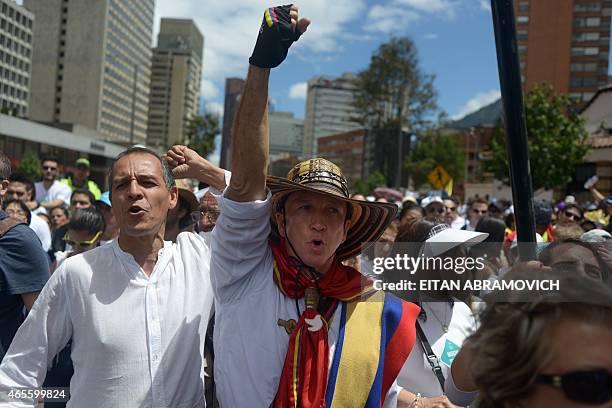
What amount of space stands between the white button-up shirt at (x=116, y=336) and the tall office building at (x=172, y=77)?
18663 centimetres

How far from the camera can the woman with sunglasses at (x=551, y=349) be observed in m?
1.24

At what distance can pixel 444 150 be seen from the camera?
218 ft

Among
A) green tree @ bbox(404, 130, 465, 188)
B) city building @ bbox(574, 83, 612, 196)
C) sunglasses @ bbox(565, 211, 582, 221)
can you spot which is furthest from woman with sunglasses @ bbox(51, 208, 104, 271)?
green tree @ bbox(404, 130, 465, 188)

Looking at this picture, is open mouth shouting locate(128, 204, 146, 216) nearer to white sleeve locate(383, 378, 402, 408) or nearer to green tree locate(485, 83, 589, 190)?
white sleeve locate(383, 378, 402, 408)

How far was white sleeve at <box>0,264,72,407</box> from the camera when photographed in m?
2.24

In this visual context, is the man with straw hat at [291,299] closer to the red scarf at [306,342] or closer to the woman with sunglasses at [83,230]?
the red scarf at [306,342]

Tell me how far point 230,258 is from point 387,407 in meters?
0.79

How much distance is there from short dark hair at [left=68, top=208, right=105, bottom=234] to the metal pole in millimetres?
3861

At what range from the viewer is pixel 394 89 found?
1591 inches

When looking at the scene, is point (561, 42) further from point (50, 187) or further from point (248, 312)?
point (248, 312)

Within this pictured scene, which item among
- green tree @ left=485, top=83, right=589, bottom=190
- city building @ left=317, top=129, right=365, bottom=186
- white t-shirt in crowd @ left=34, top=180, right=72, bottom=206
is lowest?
white t-shirt in crowd @ left=34, top=180, right=72, bottom=206

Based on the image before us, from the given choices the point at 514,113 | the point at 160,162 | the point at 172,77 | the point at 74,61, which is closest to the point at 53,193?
the point at 160,162

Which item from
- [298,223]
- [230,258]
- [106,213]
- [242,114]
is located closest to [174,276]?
[230,258]

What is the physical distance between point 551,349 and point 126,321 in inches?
62.6
